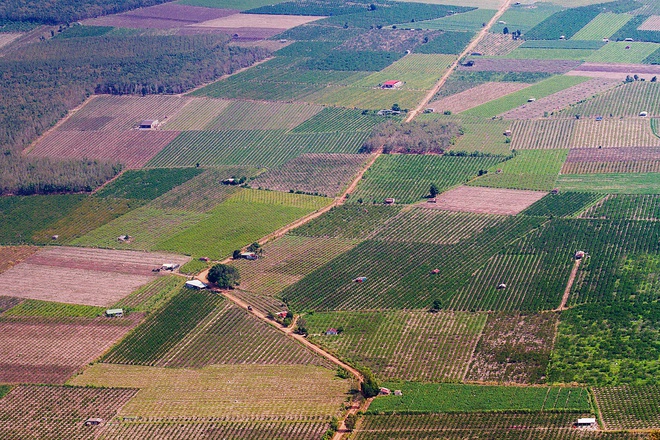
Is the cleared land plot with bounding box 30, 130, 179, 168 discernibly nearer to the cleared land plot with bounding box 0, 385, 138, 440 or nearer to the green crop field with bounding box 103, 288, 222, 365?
the green crop field with bounding box 103, 288, 222, 365

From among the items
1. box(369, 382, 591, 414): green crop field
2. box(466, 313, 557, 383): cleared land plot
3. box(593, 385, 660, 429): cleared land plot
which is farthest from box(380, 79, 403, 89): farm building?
box(593, 385, 660, 429): cleared land plot

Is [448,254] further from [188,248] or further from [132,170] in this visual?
[132,170]

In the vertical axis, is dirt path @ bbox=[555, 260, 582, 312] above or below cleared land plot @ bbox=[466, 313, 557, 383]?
above

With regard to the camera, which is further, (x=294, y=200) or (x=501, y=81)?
(x=501, y=81)

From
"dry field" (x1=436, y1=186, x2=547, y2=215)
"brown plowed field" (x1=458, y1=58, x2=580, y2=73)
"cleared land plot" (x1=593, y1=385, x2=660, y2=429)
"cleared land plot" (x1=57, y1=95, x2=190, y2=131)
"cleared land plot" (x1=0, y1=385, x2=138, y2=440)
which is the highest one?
"cleared land plot" (x1=57, y1=95, x2=190, y2=131)

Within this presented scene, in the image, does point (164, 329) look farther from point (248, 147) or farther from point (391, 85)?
point (391, 85)

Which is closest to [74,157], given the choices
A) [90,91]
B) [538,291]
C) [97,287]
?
[90,91]

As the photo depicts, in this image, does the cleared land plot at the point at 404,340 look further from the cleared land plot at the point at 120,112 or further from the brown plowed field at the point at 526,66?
the brown plowed field at the point at 526,66
